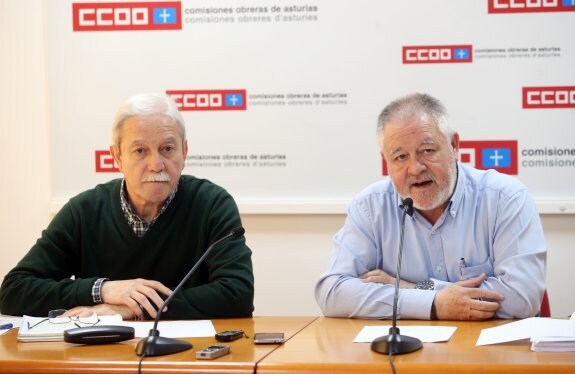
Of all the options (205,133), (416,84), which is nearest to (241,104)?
(205,133)

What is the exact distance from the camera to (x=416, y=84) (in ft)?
13.0

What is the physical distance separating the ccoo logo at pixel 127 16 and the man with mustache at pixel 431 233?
5.59ft

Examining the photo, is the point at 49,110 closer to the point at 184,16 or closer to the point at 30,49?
the point at 30,49

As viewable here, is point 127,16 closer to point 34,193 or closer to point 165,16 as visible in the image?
point 165,16

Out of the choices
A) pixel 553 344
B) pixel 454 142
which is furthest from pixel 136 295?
pixel 553 344

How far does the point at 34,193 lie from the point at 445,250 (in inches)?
96.1

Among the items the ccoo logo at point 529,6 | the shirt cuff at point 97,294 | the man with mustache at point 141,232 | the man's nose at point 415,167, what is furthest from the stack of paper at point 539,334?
the ccoo logo at point 529,6

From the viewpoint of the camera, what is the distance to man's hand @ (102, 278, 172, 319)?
260 centimetres

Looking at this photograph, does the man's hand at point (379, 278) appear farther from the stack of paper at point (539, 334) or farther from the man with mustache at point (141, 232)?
the stack of paper at point (539, 334)

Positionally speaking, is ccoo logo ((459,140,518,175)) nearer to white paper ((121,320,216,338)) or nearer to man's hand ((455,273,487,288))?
man's hand ((455,273,487,288))

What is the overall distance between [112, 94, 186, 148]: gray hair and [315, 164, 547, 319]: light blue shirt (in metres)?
0.75

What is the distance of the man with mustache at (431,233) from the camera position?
262 centimetres

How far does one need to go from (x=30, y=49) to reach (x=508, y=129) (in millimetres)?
2527

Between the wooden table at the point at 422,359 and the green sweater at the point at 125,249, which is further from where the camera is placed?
the green sweater at the point at 125,249
